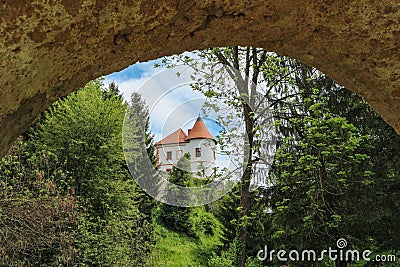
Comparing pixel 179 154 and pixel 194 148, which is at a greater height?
pixel 194 148

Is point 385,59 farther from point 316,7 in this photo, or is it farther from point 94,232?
point 94,232

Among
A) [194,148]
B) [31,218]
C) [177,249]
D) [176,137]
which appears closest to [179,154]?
[194,148]

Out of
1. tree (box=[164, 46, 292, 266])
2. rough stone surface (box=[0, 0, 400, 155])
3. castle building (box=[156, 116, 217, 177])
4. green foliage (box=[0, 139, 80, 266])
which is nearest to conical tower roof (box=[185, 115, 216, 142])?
castle building (box=[156, 116, 217, 177])

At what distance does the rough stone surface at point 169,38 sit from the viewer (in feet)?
3.32

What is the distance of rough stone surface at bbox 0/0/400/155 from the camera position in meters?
1.01

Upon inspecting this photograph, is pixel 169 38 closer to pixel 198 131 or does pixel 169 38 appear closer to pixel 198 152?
pixel 198 131

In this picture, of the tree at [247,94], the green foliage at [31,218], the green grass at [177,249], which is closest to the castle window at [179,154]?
the tree at [247,94]

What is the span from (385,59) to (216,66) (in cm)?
773

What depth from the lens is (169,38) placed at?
4.18 feet

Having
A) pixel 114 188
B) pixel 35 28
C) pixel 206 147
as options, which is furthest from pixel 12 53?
pixel 114 188

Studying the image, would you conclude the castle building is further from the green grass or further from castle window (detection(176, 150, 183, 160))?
the green grass

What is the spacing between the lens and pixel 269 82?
9.11 meters

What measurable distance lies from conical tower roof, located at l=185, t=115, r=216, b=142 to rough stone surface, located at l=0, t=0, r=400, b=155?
17.4ft

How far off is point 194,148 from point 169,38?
6058 millimetres
